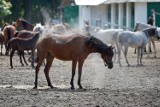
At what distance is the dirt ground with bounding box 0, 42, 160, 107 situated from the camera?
15.8 meters

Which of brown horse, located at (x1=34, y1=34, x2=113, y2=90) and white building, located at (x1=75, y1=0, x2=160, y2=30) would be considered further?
white building, located at (x1=75, y1=0, x2=160, y2=30)

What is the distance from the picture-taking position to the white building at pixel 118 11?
4781cm

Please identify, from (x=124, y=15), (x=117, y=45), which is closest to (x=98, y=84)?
(x=117, y=45)

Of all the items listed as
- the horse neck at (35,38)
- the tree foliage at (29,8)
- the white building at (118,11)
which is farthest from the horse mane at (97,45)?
the tree foliage at (29,8)

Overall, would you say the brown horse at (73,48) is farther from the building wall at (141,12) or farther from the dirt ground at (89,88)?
the building wall at (141,12)

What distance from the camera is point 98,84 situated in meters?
20.6

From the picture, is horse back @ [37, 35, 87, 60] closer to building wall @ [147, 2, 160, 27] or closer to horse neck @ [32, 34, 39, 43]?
horse neck @ [32, 34, 39, 43]

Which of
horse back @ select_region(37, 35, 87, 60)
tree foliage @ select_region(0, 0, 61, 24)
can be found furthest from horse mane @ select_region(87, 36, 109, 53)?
tree foliage @ select_region(0, 0, 61, 24)

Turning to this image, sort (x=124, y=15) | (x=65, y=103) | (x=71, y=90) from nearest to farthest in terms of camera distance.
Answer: (x=65, y=103)
(x=71, y=90)
(x=124, y=15)

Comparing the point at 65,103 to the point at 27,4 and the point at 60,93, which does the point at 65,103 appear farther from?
the point at 27,4

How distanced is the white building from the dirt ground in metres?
17.0

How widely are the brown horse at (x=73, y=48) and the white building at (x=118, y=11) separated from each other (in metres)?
23.1

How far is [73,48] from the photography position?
764 inches

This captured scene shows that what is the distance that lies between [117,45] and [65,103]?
49.5 feet
